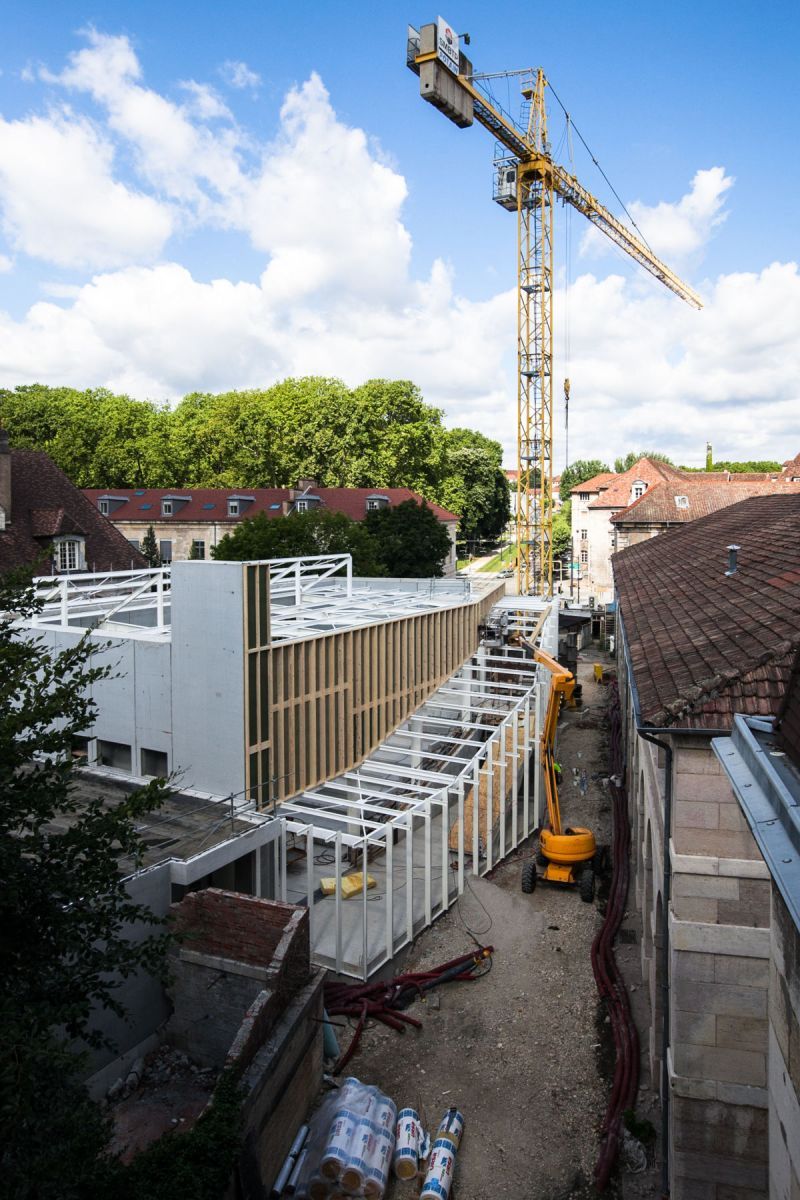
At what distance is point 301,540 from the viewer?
3612cm

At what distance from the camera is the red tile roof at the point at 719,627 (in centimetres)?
844

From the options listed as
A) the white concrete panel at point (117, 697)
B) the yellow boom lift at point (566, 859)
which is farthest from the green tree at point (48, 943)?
the yellow boom lift at point (566, 859)

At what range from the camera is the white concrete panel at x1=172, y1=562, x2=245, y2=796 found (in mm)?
15016

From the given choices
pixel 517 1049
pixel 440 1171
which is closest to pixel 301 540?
pixel 517 1049

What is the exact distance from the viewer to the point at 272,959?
35.8 feet

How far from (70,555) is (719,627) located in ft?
94.5

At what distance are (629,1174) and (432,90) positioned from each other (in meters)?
45.0

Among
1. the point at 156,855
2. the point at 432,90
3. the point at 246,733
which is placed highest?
the point at 432,90

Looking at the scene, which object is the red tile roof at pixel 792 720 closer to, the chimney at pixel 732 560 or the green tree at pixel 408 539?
→ the chimney at pixel 732 560

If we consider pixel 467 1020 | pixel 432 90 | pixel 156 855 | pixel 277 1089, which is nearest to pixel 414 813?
pixel 467 1020

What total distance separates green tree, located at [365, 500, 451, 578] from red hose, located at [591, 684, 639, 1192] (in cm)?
2461

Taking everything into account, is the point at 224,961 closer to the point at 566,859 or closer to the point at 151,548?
the point at 566,859

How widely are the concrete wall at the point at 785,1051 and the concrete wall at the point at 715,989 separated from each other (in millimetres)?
2273

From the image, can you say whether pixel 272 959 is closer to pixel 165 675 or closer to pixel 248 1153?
pixel 248 1153
